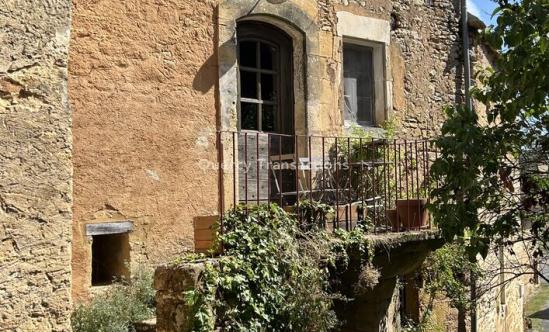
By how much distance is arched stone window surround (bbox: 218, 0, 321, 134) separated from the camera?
7.16 m

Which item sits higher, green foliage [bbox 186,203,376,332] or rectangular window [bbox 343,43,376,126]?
rectangular window [bbox 343,43,376,126]

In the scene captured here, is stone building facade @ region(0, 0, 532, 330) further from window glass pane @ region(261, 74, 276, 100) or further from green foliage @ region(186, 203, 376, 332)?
green foliage @ region(186, 203, 376, 332)

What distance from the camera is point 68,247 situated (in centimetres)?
385

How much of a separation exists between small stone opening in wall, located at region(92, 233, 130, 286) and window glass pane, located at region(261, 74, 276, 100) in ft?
9.32

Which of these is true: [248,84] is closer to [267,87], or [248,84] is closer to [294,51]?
[267,87]

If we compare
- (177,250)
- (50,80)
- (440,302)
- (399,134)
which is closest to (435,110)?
(399,134)

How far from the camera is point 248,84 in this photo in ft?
25.8

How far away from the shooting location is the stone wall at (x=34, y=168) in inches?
141

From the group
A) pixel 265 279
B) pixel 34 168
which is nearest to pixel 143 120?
pixel 265 279

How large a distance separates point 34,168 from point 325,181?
15.1 feet

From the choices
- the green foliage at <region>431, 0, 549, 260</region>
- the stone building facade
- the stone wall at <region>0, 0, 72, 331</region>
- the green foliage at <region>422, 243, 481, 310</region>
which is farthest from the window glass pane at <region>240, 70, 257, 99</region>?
the stone wall at <region>0, 0, 72, 331</region>

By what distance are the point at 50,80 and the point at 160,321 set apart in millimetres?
1923

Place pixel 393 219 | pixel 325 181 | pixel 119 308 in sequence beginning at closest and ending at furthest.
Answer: pixel 119 308, pixel 393 219, pixel 325 181

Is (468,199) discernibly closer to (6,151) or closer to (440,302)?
(6,151)
